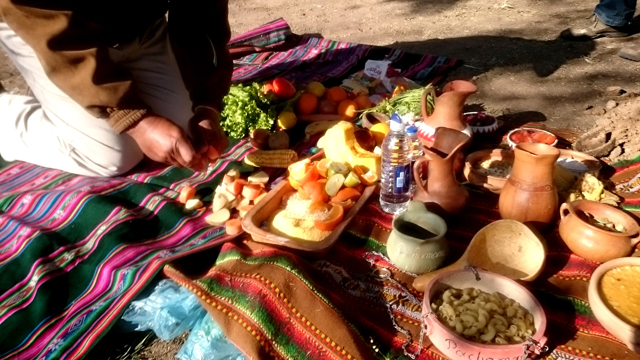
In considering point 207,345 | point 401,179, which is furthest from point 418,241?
point 207,345

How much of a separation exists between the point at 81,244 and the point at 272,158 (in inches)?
49.0

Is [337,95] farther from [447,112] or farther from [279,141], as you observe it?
[447,112]

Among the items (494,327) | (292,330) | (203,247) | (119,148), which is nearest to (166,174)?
(119,148)

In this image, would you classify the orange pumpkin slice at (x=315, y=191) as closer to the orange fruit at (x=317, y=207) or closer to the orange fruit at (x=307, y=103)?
the orange fruit at (x=317, y=207)

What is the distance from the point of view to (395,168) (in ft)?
Answer: 8.07

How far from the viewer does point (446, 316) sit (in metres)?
1.72

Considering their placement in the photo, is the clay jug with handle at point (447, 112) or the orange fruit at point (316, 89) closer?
the clay jug with handle at point (447, 112)

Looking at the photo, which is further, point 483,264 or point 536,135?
point 536,135

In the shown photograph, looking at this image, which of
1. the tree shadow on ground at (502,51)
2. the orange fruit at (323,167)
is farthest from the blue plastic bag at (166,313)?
the tree shadow on ground at (502,51)

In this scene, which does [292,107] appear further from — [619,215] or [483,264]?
[619,215]

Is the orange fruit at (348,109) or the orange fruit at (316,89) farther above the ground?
the orange fruit at (316,89)

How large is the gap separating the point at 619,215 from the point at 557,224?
297mm

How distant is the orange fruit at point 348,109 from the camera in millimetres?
3598

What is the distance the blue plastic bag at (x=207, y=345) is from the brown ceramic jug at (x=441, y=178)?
116 centimetres
